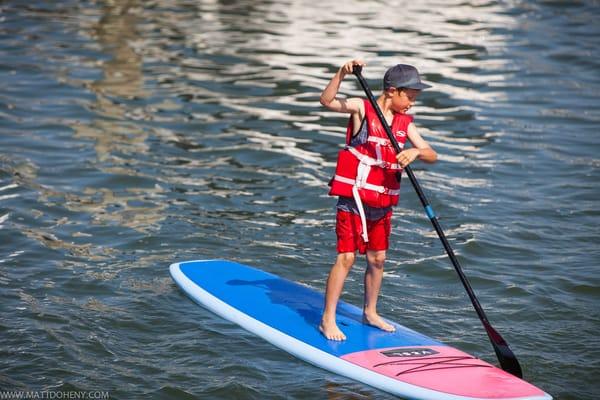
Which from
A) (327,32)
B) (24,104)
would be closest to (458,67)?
(327,32)

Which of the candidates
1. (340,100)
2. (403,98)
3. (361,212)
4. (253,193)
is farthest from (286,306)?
(253,193)

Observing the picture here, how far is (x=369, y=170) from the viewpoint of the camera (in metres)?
6.05

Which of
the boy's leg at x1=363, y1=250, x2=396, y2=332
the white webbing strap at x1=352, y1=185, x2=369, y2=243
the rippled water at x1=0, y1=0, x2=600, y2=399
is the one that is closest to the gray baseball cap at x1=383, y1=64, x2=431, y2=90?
the white webbing strap at x1=352, y1=185, x2=369, y2=243

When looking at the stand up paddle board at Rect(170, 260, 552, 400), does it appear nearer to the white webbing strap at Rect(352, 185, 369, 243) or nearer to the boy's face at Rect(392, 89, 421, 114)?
the white webbing strap at Rect(352, 185, 369, 243)

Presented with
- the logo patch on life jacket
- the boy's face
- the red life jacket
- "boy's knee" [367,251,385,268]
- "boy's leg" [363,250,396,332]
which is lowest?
the logo patch on life jacket

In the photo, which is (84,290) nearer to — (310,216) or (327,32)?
(310,216)

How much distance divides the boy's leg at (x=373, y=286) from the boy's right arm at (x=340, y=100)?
0.94 metres

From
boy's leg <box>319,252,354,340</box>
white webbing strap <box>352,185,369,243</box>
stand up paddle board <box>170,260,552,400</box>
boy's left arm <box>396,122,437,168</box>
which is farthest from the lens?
boy's leg <box>319,252,354,340</box>

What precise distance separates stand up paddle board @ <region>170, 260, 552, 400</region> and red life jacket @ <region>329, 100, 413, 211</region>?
92 cm

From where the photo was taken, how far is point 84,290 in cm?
734

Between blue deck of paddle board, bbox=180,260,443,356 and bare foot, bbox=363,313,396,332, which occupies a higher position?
bare foot, bbox=363,313,396,332

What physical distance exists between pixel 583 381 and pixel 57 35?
1338cm

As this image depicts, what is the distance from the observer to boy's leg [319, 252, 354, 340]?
243 inches
